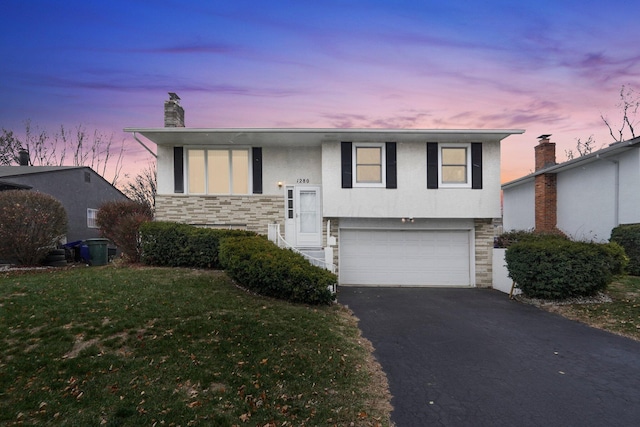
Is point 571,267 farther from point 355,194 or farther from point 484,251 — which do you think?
point 355,194

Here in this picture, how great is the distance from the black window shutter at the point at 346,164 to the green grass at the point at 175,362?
5958 mm

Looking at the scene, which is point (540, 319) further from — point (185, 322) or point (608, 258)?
point (185, 322)

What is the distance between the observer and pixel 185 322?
5875 millimetres

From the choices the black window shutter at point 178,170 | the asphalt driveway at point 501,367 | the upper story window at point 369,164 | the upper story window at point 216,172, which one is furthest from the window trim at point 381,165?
the black window shutter at point 178,170

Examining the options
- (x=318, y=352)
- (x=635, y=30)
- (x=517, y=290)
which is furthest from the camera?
(x=635, y=30)

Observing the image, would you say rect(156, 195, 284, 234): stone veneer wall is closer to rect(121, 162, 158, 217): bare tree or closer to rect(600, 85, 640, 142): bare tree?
rect(121, 162, 158, 217): bare tree

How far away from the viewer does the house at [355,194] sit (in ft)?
40.4

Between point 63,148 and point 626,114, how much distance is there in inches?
1917

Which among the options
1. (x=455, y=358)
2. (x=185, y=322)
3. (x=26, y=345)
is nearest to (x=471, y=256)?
(x=455, y=358)

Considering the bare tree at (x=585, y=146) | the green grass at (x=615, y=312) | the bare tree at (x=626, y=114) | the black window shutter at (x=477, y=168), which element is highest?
the bare tree at (x=626, y=114)

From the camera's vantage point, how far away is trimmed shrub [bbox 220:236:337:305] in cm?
797

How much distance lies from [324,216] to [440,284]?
5.08 m

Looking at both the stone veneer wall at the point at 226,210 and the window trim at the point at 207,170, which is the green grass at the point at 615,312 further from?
the window trim at the point at 207,170

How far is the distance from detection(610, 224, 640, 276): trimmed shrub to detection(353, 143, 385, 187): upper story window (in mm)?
8395
